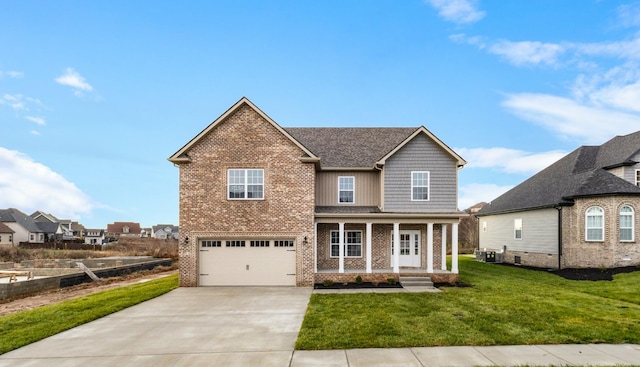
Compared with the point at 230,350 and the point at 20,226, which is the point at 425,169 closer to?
the point at 230,350

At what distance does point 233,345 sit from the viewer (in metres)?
8.58

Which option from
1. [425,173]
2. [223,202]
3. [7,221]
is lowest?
[7,221]

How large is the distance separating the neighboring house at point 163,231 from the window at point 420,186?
323 ft

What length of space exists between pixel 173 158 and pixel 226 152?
2465 millimetres

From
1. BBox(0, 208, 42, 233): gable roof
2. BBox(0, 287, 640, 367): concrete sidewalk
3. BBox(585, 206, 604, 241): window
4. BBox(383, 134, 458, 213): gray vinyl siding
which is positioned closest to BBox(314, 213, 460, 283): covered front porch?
BBox(383, 134, 458, 213): gray vinyl siding

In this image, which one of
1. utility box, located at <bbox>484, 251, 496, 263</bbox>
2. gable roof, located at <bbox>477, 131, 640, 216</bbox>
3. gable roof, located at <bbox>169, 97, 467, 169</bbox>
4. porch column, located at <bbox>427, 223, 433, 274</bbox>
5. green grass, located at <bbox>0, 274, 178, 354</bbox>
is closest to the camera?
green grass, located at <bbox>0, 274, 178, 354</bbox>

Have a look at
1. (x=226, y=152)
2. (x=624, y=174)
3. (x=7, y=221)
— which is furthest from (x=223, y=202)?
(x=7, y=221)

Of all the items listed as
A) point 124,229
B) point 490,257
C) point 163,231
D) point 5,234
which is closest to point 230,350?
point 490,257

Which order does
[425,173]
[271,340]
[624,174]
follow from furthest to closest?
[624,174] → [425,173] → [271,340]

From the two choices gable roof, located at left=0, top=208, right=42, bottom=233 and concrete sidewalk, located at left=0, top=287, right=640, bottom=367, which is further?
gable roof, located at left=0, top=208, right=42, bottom=233

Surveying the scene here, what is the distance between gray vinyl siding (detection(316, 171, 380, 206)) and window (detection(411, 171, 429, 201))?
197 centimetres

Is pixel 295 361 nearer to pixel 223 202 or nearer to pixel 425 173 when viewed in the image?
pixel 223 202

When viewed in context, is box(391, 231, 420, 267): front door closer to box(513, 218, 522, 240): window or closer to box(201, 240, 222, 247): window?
box(201, 240, 222, 247): window

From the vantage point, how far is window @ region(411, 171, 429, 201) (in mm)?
18219
